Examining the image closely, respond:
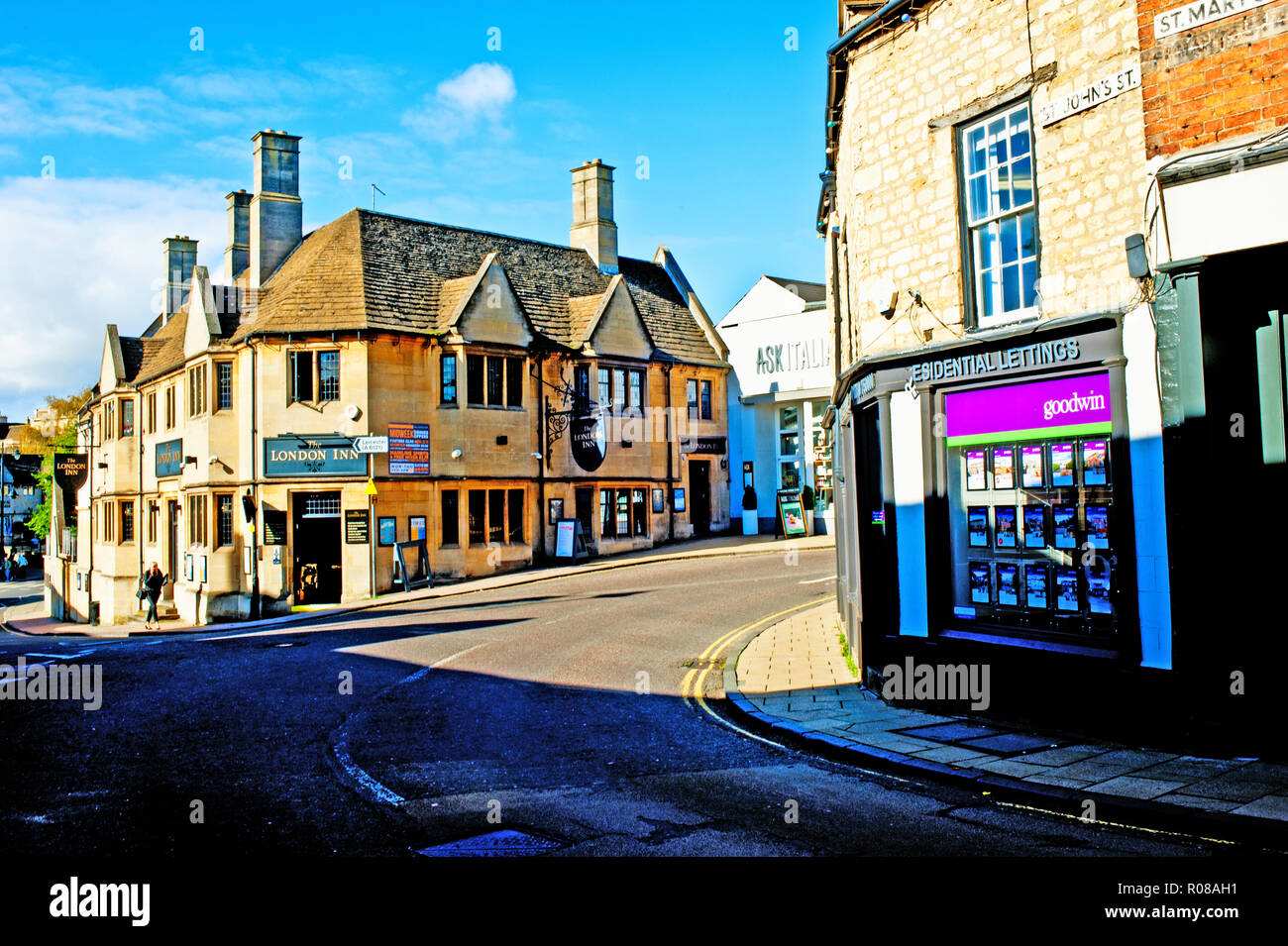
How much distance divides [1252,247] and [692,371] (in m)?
28.5

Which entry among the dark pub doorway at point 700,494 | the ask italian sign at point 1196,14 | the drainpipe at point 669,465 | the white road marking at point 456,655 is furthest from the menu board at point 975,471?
the dark pub doorway at point 700,494

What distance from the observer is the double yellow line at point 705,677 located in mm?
10065

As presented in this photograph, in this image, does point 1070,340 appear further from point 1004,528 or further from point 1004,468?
point 1004,528

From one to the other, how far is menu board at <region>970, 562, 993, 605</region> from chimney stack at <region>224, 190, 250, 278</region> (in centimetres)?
3153

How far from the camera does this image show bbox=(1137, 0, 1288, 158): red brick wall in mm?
7809

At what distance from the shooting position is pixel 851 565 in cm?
1370

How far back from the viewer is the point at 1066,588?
9.50 meters

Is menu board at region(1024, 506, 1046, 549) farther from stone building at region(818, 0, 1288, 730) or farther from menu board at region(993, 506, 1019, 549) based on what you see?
menu board at region(993, 506, 1019, 549)

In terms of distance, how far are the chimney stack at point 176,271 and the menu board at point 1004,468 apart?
40.3 meters

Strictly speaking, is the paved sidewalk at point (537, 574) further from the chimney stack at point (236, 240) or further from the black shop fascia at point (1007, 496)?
the black shop fascia at point (1007, 496)

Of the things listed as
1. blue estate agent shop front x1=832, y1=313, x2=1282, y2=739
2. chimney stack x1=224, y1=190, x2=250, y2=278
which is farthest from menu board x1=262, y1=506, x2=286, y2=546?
blue estate agent shop front x1=832, y1=313, x2=1282, y2=739

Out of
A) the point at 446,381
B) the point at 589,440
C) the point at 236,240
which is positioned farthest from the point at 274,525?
the point at 236,240
